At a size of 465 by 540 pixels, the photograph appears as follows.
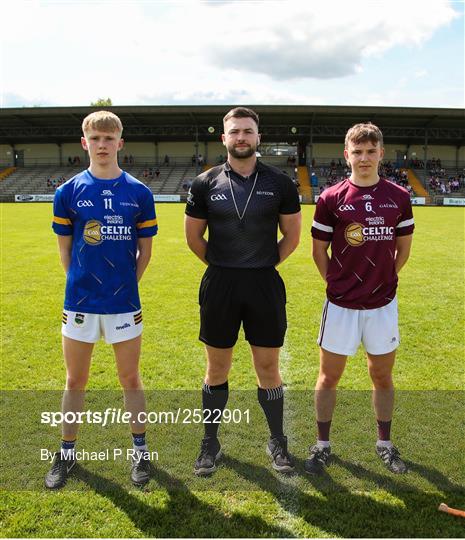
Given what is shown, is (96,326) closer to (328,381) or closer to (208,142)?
(328,381)

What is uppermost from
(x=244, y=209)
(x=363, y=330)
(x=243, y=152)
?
(x=243, y=152)

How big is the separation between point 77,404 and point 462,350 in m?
4.39

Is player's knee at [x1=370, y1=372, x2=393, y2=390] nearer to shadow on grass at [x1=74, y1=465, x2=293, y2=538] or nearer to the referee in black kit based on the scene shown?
the referee in black kit

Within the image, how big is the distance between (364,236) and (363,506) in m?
1.70

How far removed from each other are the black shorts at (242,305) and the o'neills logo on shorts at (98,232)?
683mm

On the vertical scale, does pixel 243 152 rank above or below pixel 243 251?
above

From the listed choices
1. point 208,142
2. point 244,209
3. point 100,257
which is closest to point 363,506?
point 244,209

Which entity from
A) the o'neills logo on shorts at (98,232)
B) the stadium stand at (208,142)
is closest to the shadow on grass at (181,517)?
the o'neills logo on shorts at (98,232)

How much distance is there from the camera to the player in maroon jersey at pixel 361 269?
121 inches

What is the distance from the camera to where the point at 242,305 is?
10.4 ft

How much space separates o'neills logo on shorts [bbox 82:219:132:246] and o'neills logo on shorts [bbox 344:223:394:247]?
152 cm

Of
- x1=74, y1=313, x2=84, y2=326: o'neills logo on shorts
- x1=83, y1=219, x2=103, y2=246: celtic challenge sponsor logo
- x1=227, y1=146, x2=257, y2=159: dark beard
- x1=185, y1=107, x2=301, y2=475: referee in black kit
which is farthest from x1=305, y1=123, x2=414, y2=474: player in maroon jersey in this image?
x1=74, y1=313, x2=84, y2=326: o'neills logo on shorts

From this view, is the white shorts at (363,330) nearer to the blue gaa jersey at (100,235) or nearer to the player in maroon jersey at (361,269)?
the player in maroon jersey at (361,269)

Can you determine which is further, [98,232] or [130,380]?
[130,380]
